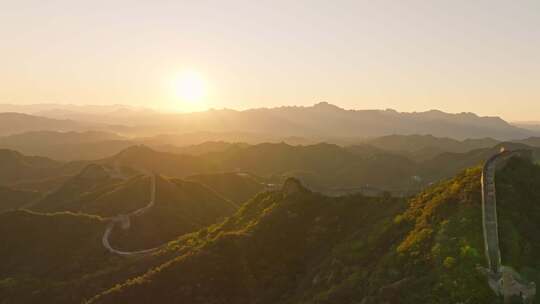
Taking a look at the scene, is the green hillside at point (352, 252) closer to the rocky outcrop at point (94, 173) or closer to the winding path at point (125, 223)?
the winding path at point (125, 223)

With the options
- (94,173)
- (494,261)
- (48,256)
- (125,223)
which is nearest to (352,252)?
(494,261)

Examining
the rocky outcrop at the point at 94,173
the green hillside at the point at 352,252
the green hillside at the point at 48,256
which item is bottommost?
the green hillside at the point at 48,256

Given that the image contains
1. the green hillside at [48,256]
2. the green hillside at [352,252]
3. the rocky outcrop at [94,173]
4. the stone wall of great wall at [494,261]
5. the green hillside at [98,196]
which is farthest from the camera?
the rocky outcrop at [94,173]

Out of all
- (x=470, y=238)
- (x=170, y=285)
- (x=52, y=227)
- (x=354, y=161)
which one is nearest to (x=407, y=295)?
(x=470, y=238)

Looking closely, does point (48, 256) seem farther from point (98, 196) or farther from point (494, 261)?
point (494, 261)

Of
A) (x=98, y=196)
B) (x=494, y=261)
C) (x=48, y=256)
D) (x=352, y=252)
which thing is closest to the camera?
(x=494, y=261)

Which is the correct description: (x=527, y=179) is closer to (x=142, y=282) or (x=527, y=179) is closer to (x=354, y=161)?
(x=142, y=282)

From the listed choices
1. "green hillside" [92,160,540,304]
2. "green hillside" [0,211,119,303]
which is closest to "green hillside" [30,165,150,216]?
"green hillside" [0,211,119,303]

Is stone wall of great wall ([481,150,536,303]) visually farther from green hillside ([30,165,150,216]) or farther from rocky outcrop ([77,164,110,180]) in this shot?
rocky outcrop ([77,164,110,180])

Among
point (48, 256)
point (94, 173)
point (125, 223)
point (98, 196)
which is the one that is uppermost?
point (94, 173)

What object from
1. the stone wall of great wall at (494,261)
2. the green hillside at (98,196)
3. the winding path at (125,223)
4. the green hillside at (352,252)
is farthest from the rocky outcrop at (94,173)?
the stone wall of great wall at (494,261)
